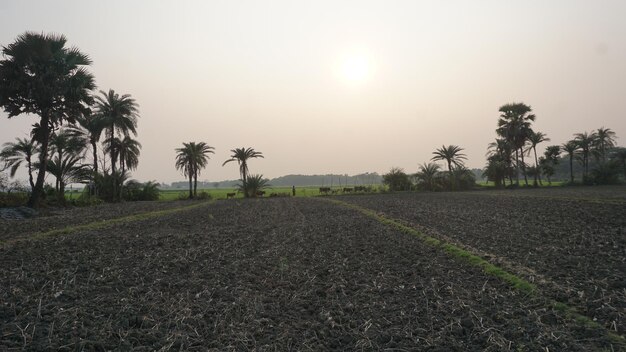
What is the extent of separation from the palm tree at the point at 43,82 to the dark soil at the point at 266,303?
1920cm

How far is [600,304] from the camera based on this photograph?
6273mm

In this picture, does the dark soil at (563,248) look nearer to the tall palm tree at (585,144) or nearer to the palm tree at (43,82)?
the palm tree at (43,82)

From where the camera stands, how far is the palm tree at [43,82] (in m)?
26.4

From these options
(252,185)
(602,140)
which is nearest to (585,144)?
(602,140)

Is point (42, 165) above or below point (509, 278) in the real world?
above

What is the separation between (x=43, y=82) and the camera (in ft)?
88.5

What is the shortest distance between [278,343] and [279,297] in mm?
2167

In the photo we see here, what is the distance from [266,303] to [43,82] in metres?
28.1

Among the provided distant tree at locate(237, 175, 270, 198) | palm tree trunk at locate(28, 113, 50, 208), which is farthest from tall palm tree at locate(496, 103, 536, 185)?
palm tree trunk at locate(28, 113, 50, 208)

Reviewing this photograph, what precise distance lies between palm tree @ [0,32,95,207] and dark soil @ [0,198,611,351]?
19201 mm

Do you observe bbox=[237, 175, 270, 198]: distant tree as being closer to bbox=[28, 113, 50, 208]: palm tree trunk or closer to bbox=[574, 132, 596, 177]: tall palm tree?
bbox=[28, 113, 50, 208]: palm tree trunk

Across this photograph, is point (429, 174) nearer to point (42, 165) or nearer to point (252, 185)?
point (252, 185)

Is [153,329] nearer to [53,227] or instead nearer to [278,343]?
[278,343]

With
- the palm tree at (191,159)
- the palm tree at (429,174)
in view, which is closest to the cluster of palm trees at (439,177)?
the palm tree at (429,174)
